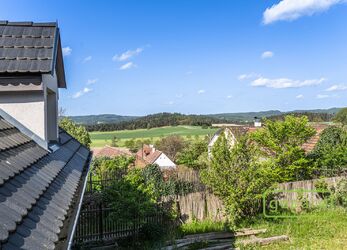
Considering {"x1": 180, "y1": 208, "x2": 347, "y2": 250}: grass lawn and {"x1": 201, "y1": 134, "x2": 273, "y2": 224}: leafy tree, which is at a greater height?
{"x1": 201, "y1": 134, "x2": 273, "y2": 224}: leafy tree

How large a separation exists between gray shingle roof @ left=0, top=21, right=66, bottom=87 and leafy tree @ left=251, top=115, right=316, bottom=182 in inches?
521

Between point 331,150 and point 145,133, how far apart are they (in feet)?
167

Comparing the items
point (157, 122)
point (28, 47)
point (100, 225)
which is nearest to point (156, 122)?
point (157, 122)

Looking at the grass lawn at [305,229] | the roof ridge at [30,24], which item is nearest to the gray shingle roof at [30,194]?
the roof ridge at [30,24]

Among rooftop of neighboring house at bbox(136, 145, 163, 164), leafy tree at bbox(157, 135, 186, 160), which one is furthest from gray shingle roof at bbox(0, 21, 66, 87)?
leafy tree at bbox(157, 135, 186, 160)

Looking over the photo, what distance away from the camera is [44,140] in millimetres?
4062

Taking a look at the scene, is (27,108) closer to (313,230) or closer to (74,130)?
(313,230)

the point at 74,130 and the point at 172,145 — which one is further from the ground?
the point at 74,130

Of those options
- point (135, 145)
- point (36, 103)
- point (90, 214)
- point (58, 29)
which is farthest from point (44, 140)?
point (135, 145)

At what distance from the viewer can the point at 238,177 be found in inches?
459

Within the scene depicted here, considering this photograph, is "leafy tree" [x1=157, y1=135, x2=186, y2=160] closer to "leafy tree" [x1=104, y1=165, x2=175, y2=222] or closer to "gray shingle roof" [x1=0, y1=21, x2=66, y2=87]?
"leafy tree" [x1=104, y1=165, x2=175, y2=222]

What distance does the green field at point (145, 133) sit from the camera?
60.4 m

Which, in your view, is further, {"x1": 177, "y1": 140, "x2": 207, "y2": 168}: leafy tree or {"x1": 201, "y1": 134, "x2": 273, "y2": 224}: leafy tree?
{"x1": 177, "y1": 140, "x2": 207, "y2": 168}: leafy tree

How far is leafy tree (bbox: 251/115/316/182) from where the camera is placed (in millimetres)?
16312
